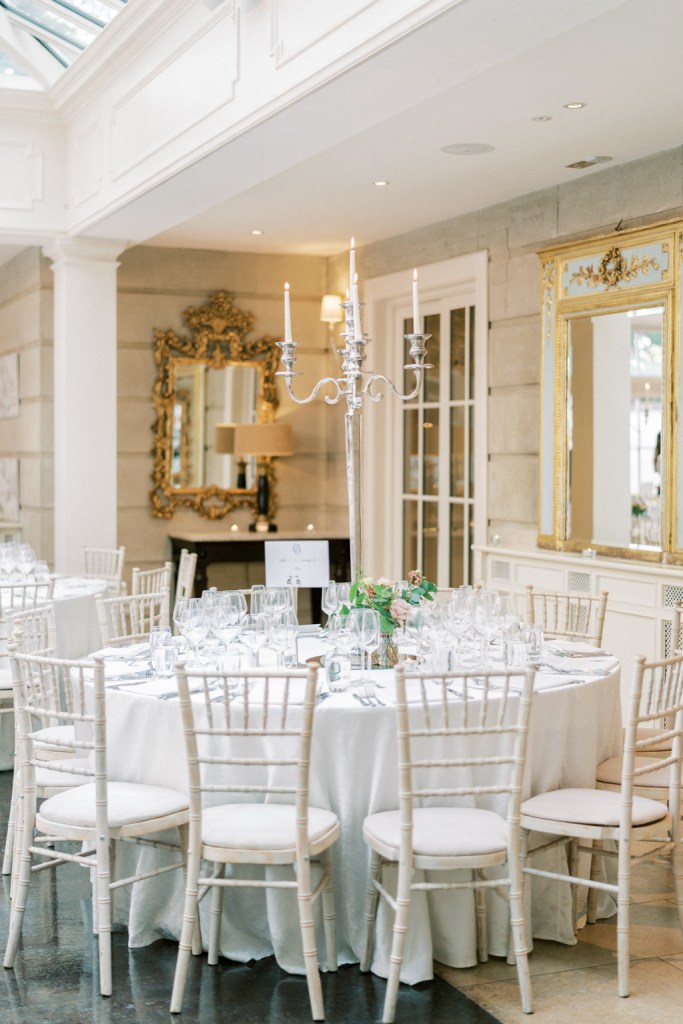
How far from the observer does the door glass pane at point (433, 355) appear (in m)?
8.88

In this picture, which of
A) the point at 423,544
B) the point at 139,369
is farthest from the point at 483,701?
the point at 139,369

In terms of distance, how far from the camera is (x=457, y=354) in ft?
28.2

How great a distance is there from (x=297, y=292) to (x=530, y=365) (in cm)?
315

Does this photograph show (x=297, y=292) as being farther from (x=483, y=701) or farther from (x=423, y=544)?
(x=483, y=701)

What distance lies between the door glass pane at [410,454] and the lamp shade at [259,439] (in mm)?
1042

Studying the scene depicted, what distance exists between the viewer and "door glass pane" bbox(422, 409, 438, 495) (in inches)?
352

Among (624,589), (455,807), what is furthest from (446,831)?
(624,589)

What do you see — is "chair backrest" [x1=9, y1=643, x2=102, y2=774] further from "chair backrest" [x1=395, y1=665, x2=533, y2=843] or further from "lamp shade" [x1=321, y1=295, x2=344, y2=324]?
"lamp shade" [x1=321, y1=295, x2=344, y2=324]

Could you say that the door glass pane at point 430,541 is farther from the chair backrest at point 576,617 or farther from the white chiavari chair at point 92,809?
the white chiavari chair at point 92,809

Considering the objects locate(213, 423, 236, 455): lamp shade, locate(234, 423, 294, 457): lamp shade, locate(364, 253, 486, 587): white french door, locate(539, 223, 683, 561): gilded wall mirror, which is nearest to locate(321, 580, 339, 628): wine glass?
locate(539, 223, 683, 561): gilded wall mirror

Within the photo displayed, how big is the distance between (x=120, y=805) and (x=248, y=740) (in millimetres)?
421

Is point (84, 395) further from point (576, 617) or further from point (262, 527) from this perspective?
point (576, 617)

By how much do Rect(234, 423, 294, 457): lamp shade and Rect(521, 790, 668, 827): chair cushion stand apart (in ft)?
20.3

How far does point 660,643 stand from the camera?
6.19m
